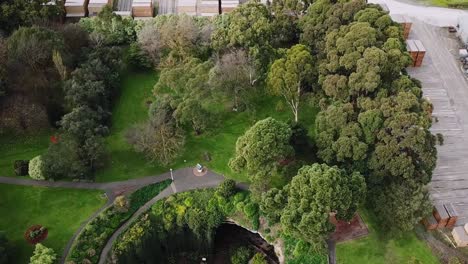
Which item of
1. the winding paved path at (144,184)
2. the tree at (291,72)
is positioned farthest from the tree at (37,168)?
the tree at (291,72)

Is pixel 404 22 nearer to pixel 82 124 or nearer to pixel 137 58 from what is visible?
pixel 137 58

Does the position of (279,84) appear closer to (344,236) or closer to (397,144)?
(397,144)

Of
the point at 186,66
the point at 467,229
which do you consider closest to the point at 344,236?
the point at 467,229

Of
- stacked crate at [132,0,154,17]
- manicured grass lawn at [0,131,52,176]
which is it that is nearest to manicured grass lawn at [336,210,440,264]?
manicured grass lawn at [0,131,52,176]

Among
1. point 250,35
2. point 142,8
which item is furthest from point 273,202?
point 142,8

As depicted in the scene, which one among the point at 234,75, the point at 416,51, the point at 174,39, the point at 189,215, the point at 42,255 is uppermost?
the point at 174,39
